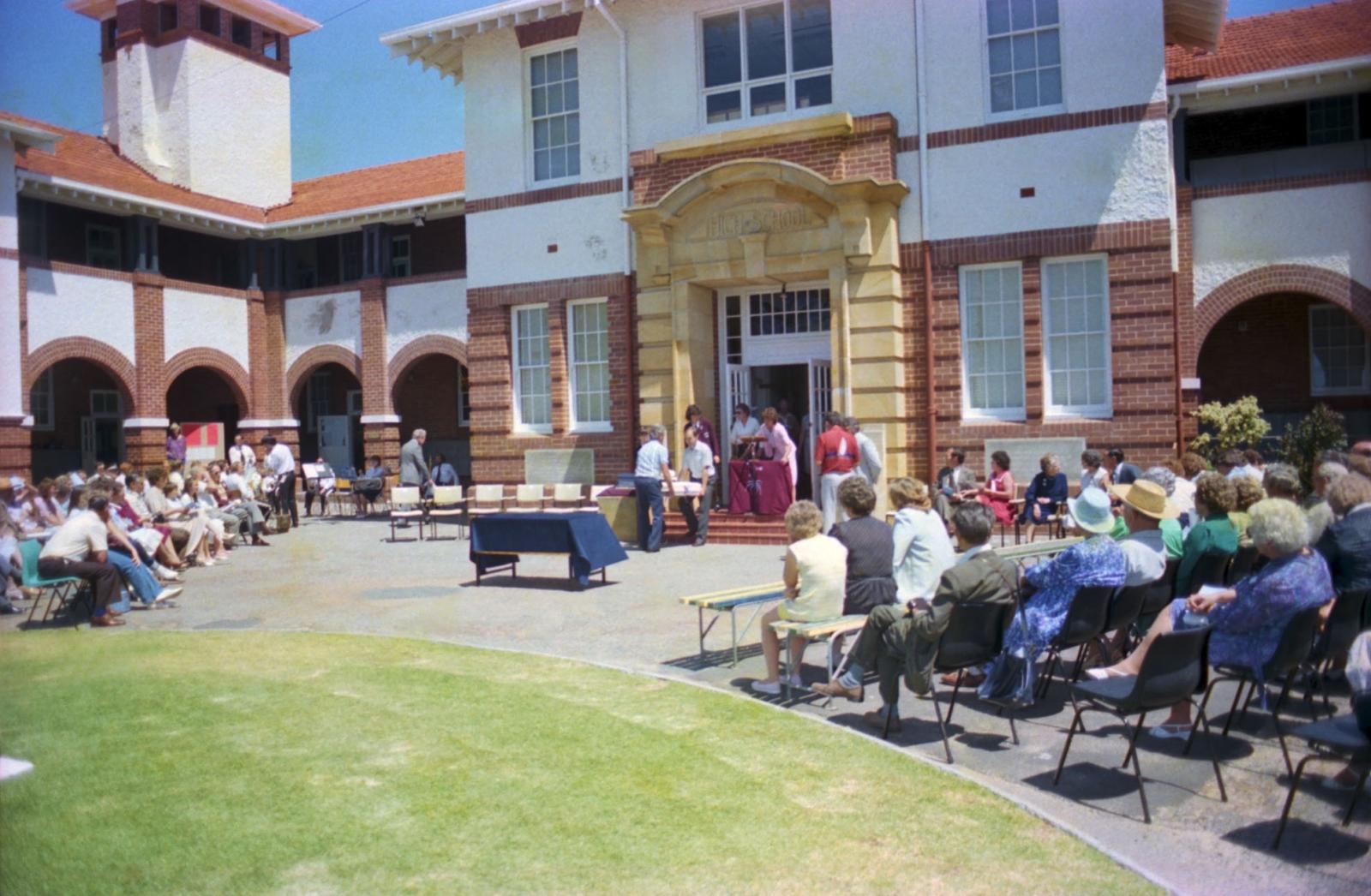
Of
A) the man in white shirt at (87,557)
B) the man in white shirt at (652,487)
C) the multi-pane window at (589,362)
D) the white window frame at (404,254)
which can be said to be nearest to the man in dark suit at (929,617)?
the man in white shirt at (87,557)

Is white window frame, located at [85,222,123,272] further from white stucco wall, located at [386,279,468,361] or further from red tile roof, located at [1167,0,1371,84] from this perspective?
red tile roof, located at [1167,0,1371,84]

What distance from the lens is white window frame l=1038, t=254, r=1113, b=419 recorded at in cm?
1486

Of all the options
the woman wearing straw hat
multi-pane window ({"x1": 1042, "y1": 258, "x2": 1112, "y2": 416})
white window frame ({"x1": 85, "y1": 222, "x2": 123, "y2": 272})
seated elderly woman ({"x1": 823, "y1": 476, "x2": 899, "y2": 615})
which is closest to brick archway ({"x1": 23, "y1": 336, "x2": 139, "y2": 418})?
white window frame ({"x1": 85, "y1": 222, "x2": 123, "y2": 272})

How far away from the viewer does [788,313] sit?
17.2m

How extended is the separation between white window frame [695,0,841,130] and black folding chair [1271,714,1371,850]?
43.4 feet

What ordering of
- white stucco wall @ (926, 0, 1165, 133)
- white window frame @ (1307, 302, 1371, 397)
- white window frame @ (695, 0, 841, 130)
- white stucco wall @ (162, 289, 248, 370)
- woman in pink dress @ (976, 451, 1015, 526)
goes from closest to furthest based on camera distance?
1. woman in pink dress @ (976, 451, 1015, 526)
2. white stucco wall @ (926, 0, 1165, 133)
3. white window frame @ (695, 0, 841, 130)
4. white window frame @ (1307, 302, 1371, 397)
5. white stucco wall @ (162, 289, 248, 370)

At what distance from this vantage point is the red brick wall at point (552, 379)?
18172mm

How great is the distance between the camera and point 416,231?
25.9 metres

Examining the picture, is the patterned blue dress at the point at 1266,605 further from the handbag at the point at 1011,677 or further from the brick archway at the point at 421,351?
the brick archway at the point at 421,351

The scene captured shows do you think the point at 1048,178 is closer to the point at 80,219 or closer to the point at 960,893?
the point at 960,893

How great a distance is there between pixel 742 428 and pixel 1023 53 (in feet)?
21.7

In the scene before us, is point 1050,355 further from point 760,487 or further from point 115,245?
point 115,245

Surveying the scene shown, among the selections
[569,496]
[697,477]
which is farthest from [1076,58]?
[569,496]

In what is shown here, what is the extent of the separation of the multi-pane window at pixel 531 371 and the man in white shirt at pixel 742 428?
13.8 ft
